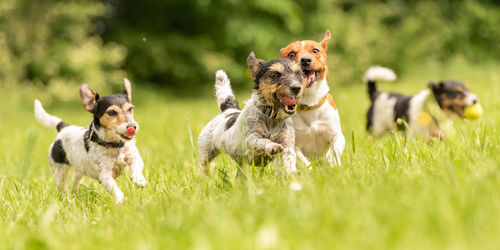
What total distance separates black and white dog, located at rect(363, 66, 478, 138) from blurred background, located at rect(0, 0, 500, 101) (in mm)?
8367

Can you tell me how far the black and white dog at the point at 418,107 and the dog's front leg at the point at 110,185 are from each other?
3.31m

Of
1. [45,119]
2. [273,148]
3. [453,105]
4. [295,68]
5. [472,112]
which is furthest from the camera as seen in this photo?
[453,105]

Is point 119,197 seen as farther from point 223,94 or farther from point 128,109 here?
point 223,94

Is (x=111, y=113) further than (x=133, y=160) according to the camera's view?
No

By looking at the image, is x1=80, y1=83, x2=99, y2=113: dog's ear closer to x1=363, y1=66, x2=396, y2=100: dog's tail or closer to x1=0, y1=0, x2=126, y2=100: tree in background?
x1=363, y1=66, x2=396, y2=100: dog's tail

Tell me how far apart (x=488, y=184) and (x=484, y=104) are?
5.73m

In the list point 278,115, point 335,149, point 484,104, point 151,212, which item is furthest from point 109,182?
point 484,104

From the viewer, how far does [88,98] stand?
3711 mm

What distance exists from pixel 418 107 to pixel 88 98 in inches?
148

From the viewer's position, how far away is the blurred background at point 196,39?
1441 cm

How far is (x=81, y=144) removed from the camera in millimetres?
3959

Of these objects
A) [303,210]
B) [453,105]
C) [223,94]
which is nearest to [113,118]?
[223,94]

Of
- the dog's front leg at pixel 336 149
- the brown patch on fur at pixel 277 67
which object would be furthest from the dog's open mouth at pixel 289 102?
the dog's front leg at pixel 336 149

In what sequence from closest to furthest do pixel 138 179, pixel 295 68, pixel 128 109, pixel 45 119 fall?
pixel 295 68
pixel 138 179
pixel 128 109
pixel 45 119
